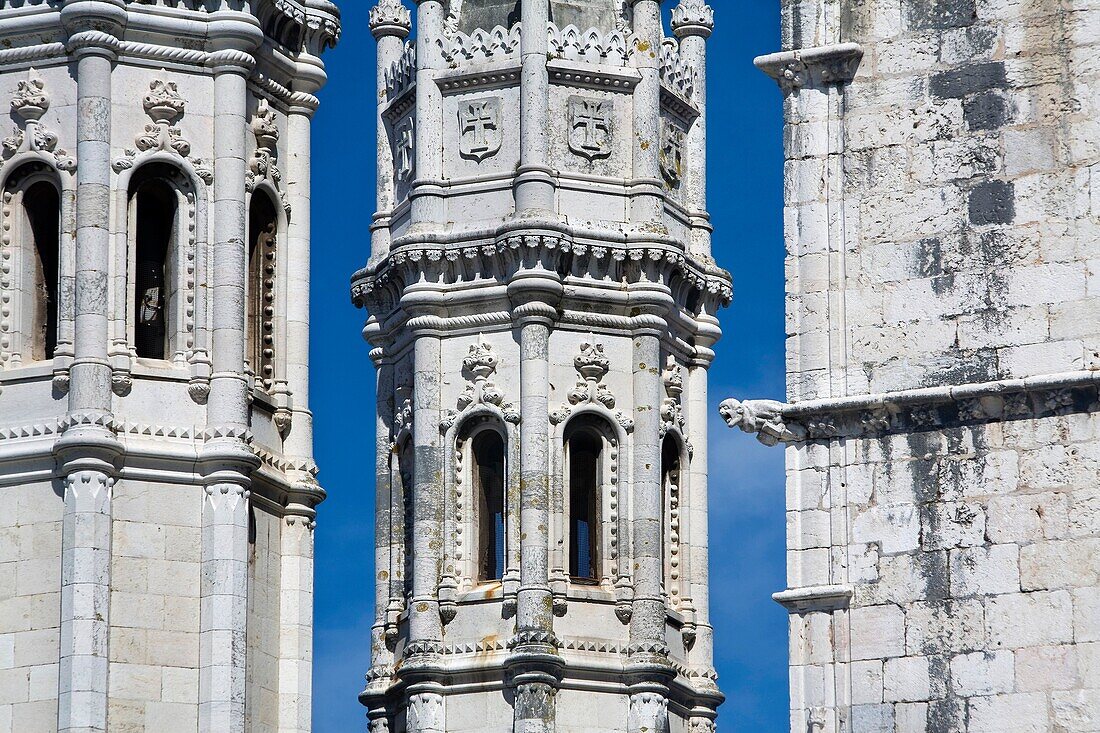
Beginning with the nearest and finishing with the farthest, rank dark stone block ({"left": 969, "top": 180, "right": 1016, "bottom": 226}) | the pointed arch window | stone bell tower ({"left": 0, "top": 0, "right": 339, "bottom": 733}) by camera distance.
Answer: dark stone block ({"left": 969, "top": 180, "right": 1016, "bottom": 226}) < stone bell tower ({"left": 0, "top": 0, "right": 339, "bottom": 733}) < the pointed arch window

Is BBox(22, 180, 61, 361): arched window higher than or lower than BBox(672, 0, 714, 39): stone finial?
lower

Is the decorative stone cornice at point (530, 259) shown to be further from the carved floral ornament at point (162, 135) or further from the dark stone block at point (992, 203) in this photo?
the dark stone block at point (992, 203)

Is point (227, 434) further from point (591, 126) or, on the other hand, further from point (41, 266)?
point (591, 126)

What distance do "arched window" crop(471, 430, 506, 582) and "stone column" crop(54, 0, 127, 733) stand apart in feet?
40.5

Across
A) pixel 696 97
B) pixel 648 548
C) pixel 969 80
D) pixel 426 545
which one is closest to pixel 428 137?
pixel 696 97

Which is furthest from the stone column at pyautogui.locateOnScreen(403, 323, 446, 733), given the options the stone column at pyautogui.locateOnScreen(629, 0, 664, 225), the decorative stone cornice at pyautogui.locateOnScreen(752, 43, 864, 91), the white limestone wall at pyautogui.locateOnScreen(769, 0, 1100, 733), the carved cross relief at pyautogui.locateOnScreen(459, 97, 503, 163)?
the decorative stone cornice at pyautogui.locateOnScreen(752, 43, 864, 91)

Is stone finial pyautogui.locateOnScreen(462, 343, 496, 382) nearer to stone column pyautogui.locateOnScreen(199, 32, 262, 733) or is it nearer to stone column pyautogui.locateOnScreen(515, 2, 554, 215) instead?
stone column pyautogui.locateOnScreen(515, 2, 554, 215)

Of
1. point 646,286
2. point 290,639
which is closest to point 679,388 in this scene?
point 646,286

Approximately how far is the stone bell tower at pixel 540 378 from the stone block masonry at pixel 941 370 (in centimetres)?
2156

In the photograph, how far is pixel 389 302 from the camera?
6738 centimetres

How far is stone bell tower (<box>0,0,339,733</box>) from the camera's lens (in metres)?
52.9

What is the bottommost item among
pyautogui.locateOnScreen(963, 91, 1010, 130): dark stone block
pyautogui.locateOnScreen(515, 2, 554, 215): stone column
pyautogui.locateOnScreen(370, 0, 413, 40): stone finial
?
pyautogui.locateOnScreen(963, 91, 1010, 130): dark stone block

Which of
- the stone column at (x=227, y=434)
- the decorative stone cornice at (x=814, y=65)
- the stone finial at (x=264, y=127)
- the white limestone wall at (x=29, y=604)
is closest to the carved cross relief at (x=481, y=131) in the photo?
the stone finial at (x=264, y=127)

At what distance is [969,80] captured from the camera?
41844 mm
